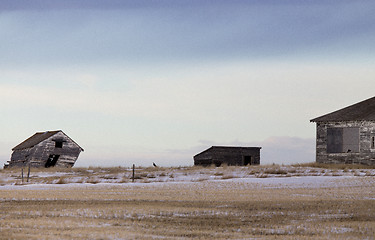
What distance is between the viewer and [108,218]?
44.9ft

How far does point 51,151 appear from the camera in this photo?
5897 centimetres

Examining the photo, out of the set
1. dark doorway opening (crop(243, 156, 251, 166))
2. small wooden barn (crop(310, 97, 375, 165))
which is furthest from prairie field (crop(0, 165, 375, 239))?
dark doorway opening (crop(243, 156, 251, 166))

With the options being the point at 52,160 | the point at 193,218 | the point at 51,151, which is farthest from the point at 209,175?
the point at 52,160

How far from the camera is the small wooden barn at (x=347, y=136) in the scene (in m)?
42.2

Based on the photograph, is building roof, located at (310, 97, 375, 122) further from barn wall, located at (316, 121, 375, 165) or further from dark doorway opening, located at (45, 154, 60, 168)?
dark doorway opening, located at (45, 154, 60, 168)

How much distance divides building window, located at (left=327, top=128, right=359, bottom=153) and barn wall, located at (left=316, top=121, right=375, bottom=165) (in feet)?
0.91

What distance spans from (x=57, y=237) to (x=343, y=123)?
35.7m

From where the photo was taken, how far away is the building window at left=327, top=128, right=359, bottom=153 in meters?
43.1

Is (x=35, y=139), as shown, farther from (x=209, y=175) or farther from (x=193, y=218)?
(x=193, y=218)

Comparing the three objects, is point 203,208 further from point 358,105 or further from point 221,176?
point 358,105

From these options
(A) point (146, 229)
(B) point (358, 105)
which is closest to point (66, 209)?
(A) point (146, 229)

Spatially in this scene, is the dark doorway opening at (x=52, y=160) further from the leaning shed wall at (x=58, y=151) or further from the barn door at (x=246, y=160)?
the barn door at (x=246, y=160)

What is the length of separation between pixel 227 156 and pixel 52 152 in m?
18.3

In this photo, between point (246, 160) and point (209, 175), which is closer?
point (209, 175)
